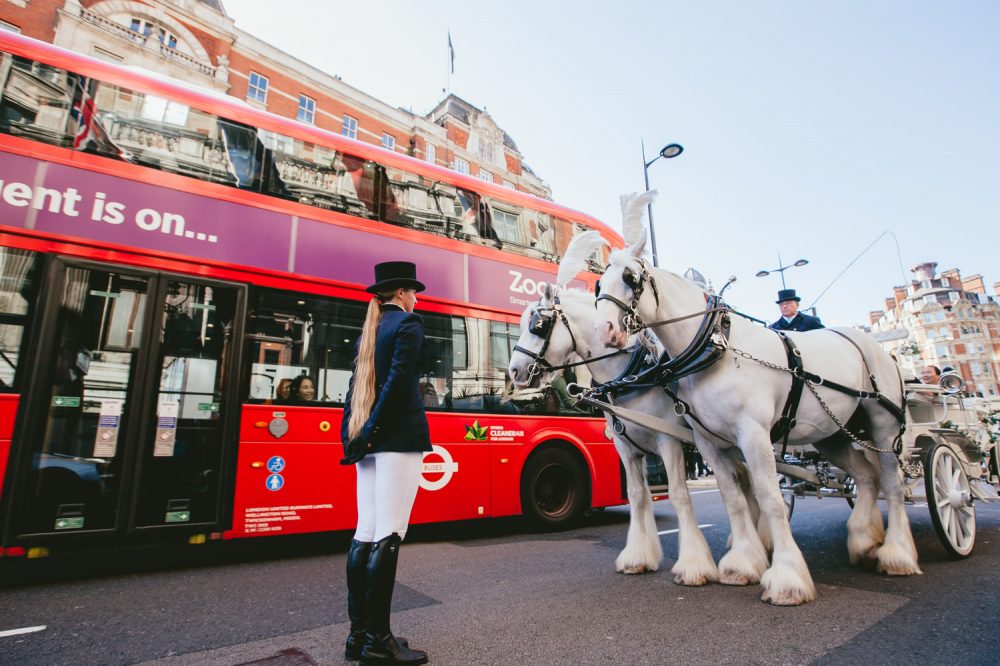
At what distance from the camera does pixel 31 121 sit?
4281 millimetres

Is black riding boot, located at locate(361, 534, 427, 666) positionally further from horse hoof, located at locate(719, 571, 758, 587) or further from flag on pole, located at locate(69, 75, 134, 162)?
flag on pole, located at locate(69, 75, 134, 162)

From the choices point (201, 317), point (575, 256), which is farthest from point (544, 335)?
point (201, 317)

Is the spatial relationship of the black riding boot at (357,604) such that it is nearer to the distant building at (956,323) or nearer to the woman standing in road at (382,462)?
the woman standing in road at (382,462)

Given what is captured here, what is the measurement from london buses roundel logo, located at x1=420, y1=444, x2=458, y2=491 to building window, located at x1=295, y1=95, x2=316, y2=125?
21743mm

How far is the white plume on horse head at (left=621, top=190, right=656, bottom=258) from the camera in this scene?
3.79 meters

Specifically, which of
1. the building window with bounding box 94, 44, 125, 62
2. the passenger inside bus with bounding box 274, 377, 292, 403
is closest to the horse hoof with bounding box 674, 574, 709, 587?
the passenger inside bus with bounding box 274, 377, 292, 403

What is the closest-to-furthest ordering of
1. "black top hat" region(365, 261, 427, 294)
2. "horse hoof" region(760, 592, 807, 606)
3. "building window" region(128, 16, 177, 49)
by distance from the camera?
1. "black top hat" region(365, 261, 427, 294)
2. "horse hoof" region(760, 592, 807, 606)
3. "building window" region(128, 16, 177, 49)

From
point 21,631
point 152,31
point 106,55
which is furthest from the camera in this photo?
point 152,31

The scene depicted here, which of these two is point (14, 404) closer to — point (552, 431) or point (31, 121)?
point (31, 121)

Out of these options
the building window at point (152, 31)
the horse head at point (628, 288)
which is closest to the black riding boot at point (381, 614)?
the horse head at point (628, 288)

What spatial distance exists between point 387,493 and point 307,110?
24846 mm

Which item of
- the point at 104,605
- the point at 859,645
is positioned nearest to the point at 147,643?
the point at 104,605

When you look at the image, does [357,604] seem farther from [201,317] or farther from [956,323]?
[956,323]

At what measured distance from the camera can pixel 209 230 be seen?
15.7 ft
